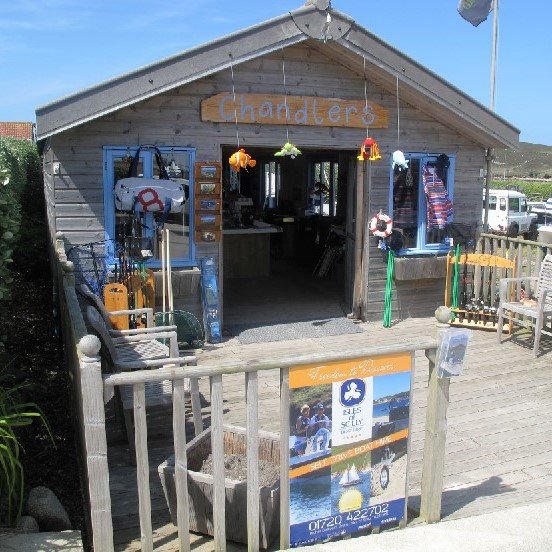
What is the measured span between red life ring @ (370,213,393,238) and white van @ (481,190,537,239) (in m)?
18.6

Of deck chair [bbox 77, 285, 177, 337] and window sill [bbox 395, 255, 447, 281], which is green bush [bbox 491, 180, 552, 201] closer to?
window sill [bbox 395, 255, 447, 281]

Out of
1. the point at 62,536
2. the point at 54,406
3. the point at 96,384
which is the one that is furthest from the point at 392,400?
the point at 54,406

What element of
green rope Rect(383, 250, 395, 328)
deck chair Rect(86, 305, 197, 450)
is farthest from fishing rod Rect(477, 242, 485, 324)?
deck chair Rect(86, 305, 197, 450)

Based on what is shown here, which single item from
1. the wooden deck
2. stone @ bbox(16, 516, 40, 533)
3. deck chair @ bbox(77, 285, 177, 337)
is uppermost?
deck chair @ bbox(77, 285, 177, 337)

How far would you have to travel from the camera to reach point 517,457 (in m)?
5.22

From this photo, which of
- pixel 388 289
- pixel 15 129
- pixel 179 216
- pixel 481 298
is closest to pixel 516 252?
pixel 481 298

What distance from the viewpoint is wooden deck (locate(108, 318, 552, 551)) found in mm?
4434

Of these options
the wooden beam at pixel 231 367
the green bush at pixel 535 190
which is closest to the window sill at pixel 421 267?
the wooden beam at pixel 231 367

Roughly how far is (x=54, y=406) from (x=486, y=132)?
643cm

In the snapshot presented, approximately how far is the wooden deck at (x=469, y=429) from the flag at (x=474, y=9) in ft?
27.2

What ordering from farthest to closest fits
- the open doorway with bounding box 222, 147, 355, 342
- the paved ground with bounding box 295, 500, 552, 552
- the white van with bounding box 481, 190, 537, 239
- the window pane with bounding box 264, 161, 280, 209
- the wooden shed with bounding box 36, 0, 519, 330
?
the white van with bounding box 481, 190, 537, 239 < the window pane with bounding box 264, 161, 280, 209 < the open doorway with bounding box 222, 147, 355, 342 < the wooden shed with bounding box 36, 0, 519, 330 < the paved ground with bounding box 295, 500, 552, 552

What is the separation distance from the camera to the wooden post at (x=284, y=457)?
11.4 feet

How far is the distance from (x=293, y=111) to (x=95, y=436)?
5914 millimetres

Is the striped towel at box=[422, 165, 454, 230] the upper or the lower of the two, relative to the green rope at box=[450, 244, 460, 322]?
upper
